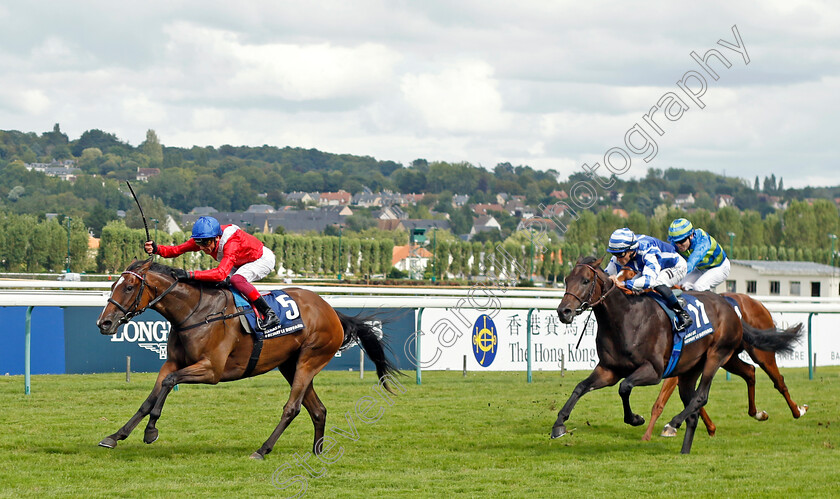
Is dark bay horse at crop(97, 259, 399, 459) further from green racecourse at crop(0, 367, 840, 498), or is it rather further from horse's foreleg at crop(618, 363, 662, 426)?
horse's foreleg at crop(618, 363, 662, 426)

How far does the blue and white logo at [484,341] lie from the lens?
13422 mm

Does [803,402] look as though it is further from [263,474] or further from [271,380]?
[263,474]

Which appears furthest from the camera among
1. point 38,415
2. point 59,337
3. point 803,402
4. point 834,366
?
point 834,366

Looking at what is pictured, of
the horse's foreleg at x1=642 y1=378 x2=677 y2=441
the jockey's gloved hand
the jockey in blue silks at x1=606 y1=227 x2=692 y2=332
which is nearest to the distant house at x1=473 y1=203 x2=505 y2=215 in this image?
the horse's foreleg at x1=642 y1=378 x2=677 y2=441

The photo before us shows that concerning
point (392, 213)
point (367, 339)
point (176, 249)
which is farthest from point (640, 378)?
point (392, 213)

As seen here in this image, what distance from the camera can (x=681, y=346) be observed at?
23.8 feet

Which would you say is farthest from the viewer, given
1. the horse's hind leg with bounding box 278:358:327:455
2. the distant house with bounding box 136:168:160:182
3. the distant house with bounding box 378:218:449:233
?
the distant house with bounding box 136:168:160:182

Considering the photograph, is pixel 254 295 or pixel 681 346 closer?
pixel 254 295

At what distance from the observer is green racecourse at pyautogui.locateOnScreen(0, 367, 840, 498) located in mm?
5539

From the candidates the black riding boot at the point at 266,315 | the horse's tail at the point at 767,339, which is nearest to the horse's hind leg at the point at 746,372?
the horse's tail at the point at 767,339

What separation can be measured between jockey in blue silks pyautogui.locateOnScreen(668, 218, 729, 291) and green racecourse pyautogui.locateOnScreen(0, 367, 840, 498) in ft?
4.32

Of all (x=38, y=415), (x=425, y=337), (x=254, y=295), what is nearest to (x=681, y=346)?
(x=254, y=295)

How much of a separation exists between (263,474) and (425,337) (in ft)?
25.4

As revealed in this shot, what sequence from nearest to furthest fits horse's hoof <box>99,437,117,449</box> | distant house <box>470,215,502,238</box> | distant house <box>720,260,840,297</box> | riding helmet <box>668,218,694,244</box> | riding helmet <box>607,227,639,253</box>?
horse's hoof <box>99,437,117,449</box>, riding helmet <box>607,227,639,253</box>, riding helmet <box>668,218,694,244</box>, distant house <box>720,260,840,297</box>, distant house <box>470,215,502,238</box>
